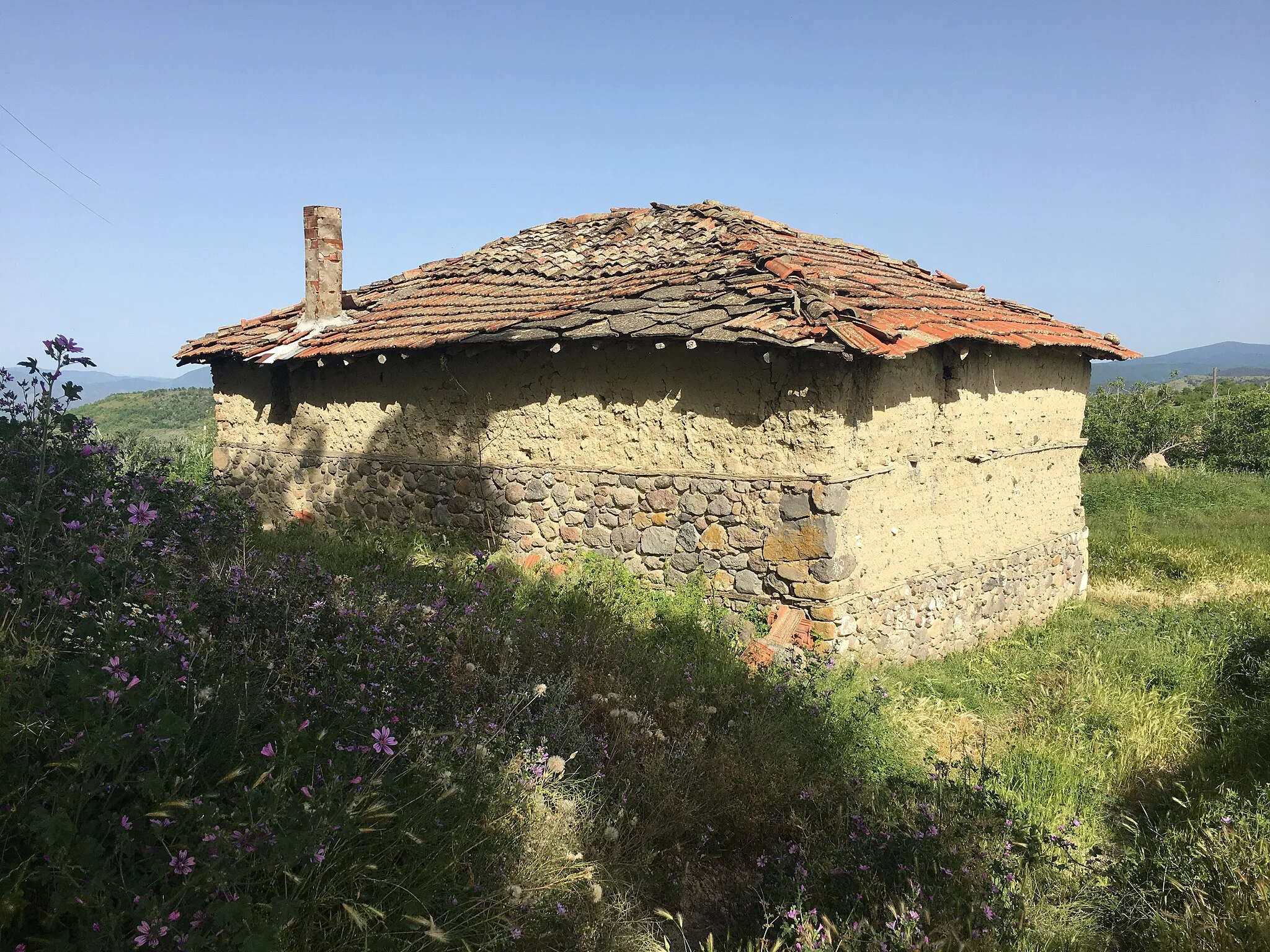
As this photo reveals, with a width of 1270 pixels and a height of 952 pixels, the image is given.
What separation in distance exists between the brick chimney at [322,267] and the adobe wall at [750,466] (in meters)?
0.80

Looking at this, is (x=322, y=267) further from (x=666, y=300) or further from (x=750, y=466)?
(x=750, y=466)

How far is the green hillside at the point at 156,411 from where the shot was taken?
35.9 metres

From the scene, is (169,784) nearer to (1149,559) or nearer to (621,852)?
(621,852)

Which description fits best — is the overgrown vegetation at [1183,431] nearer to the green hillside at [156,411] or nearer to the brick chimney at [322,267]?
the brick chimney at [322,267]

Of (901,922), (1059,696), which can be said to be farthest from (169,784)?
(1059,696)

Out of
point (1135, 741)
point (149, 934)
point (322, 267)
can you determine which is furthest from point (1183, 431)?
point (149, 934)

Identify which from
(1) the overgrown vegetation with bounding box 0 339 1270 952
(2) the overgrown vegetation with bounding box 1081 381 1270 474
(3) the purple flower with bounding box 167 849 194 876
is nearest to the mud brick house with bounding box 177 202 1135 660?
(1) the overgrown vegetation with bounding box 0 339 1270 952

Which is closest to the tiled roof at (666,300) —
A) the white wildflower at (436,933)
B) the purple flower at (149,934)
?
the white wildflower at (436,933)

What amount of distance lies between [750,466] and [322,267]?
6.44 m

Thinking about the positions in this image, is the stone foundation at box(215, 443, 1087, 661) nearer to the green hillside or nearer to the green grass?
the green grass

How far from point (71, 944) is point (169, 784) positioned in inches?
17.6

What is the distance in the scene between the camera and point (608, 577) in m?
7.58

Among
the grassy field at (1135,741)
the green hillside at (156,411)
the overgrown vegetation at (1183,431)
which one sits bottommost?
the grassy field at (1135,741)

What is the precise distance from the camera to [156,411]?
42.2 meters
